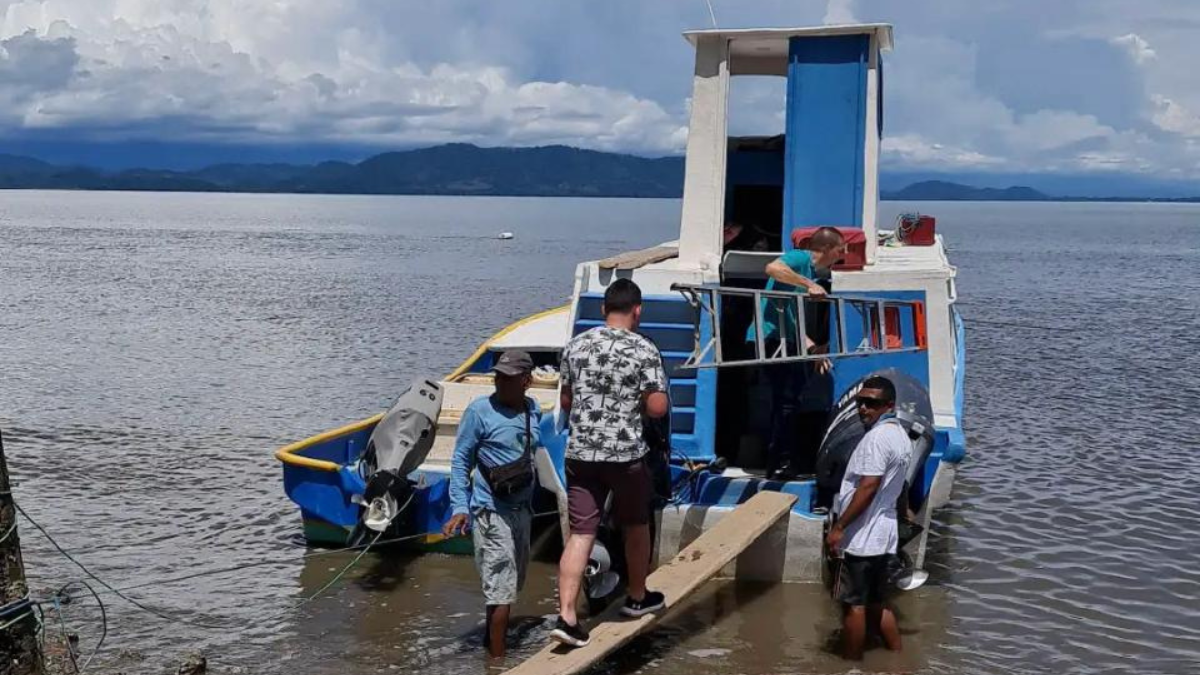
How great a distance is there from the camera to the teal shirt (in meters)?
9.29

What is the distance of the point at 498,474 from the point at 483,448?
184 millimetres

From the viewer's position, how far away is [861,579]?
7516mm

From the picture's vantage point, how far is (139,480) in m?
13.1

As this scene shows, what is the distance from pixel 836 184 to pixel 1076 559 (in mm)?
4040

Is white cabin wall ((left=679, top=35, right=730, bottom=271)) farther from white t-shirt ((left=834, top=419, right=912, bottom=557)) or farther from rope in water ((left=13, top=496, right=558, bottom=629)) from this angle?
white t-shirt ((left=834, top=419, right=912, bottom=557))

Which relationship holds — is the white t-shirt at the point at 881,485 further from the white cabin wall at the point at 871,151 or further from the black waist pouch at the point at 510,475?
the white cabin wall at the point at 871,151

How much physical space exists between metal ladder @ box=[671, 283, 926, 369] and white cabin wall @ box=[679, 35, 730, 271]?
105 cm

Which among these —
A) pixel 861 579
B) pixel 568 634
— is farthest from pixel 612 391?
pixel 861 579

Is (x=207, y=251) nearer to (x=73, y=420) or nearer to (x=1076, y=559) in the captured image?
(x=73, y=420)

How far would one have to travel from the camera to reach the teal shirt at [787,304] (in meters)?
9.29

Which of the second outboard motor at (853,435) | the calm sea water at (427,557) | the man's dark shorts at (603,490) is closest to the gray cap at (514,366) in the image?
the man's dark shorts at (603,490)

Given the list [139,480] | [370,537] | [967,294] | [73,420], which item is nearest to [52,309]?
[73,420]

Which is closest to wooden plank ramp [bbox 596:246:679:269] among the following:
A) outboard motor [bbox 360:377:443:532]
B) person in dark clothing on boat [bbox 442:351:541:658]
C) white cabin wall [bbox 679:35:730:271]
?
white cabin wall [bbox 679:35:730:271]

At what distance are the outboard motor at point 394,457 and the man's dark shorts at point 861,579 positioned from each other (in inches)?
147
